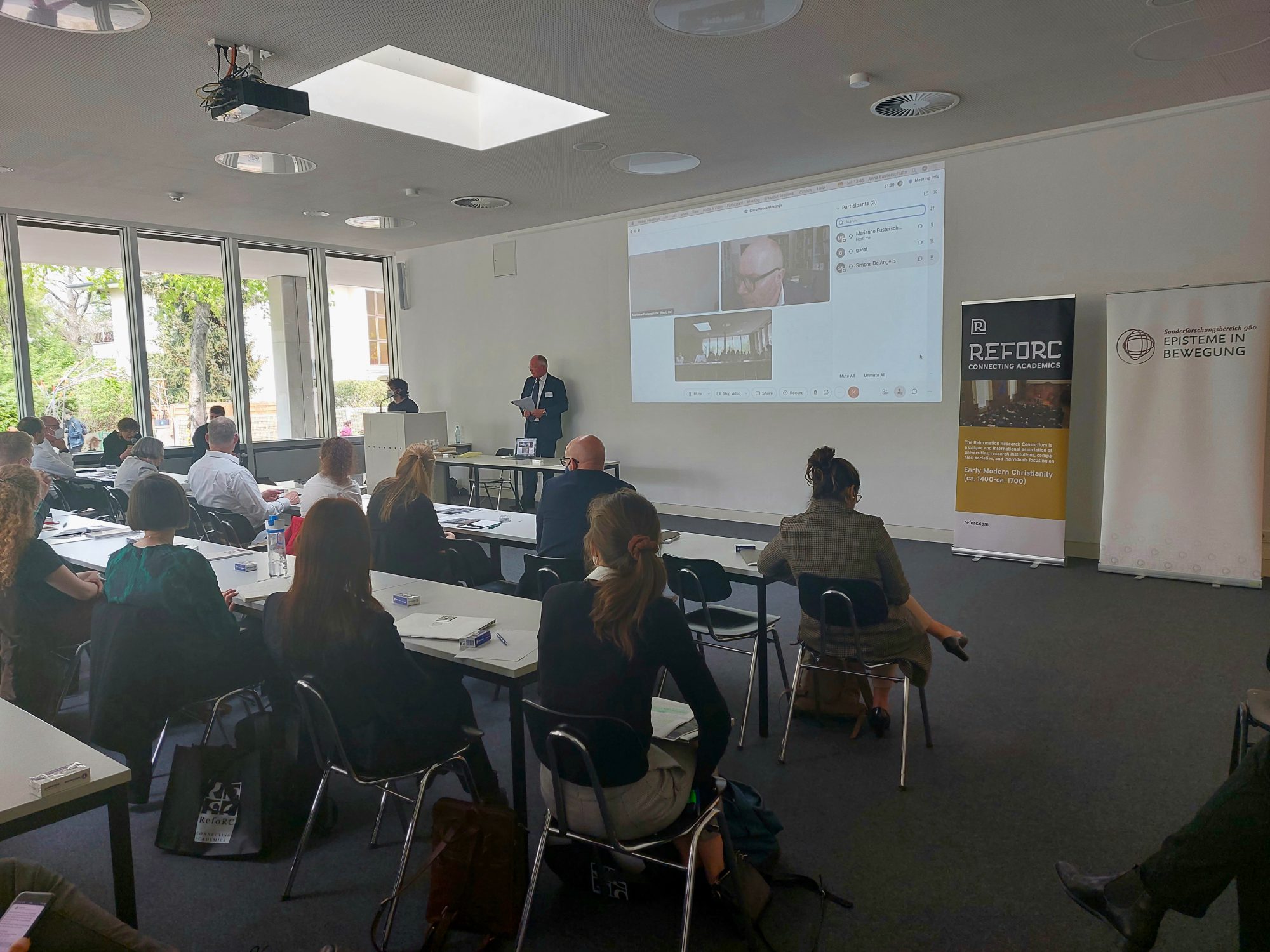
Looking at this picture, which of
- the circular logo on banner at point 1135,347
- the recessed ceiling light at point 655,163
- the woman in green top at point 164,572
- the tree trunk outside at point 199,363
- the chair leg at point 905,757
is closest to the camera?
the woman in green top at point 164,572

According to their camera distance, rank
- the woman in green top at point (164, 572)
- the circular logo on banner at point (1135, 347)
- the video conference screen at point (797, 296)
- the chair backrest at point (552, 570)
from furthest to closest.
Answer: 1. the video conference screen at point (797, 296)
2. the circular logo on banner at point (1135, 347)
3. the chair backrest at point (552, 570)
4. the woman in green top at point (164, 572)

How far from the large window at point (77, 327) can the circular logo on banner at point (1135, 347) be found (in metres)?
9.38

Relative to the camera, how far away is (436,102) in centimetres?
593

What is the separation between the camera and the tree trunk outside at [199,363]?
9.61 m

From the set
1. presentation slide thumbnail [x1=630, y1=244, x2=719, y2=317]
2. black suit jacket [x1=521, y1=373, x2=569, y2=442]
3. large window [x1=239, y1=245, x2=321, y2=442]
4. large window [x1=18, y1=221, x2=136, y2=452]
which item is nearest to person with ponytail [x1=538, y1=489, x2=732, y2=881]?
presentation slide thumbnail [x1=630, y1=244, x2=719, y2=317]

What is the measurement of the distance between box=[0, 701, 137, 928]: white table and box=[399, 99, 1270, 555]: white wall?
603 centimetres

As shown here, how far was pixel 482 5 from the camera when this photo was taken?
3.85 meters

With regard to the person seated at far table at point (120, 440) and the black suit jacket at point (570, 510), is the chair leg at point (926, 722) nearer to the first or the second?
the black suit jacket at point (570, 510)

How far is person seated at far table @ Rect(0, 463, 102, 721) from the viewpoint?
303cm

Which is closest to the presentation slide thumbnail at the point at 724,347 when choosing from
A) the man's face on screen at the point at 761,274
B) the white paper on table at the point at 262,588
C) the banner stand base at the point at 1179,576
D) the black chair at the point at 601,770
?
the man's face on screen at the point at 761,274

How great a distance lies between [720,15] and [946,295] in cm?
344

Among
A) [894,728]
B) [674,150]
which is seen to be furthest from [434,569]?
[674,150]

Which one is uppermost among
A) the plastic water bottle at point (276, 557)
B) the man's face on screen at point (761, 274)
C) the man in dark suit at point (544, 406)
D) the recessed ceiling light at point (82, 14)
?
the recessed ceiling light at point (82, 14)

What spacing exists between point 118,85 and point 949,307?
19.1 feet
